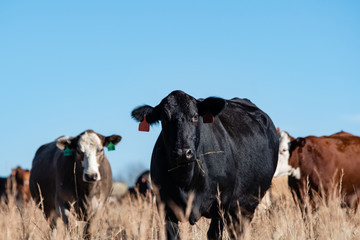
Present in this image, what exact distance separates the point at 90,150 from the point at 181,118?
340cm

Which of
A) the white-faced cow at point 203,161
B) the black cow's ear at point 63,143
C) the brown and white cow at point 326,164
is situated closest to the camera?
the white-faced cow at point 203,161

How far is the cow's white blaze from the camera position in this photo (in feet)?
26.5

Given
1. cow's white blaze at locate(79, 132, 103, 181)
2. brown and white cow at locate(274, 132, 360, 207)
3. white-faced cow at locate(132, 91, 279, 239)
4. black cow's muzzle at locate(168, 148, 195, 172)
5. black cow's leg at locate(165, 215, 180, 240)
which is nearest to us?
black cow's muzzle at locate(168, 148, 195, 172)

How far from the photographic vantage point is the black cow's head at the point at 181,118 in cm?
502

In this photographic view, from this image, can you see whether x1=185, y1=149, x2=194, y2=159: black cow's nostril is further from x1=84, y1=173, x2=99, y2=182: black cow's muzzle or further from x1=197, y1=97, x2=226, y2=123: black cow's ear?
x1=84, y1=173, x2=99, y2=182: black cow's muzzle

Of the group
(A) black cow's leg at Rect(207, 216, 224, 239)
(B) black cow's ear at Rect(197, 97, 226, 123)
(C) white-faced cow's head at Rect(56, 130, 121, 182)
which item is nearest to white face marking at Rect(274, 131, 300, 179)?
(C) white-faced cow's head at Rect(56, 130, 121, 182)

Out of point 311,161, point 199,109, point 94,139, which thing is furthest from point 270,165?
point 311,161

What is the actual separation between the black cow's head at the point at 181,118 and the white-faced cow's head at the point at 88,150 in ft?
8.37

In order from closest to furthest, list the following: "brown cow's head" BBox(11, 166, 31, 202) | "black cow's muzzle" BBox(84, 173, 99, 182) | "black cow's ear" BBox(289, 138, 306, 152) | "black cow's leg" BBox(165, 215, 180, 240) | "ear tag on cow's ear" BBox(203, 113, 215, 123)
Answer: "black cow's leg" BBox(165, 215, 180, 240) < "ear tag on cow's ear" BBox(203, 113, 215, 123) < "black cow's muzzle" BBox(84, 173, 99, 182) < "black cow's ear" BBox(289, 138, 306, 152) < "brown cow's head" BBox(11, 166, 31, 202)

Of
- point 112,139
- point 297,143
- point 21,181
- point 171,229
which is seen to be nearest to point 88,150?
point 112,139

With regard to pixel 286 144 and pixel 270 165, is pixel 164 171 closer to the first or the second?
pixel 270 165

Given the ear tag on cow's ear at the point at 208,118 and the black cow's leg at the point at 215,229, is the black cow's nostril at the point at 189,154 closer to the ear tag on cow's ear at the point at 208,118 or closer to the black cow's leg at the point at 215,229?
the ear tag on cow's ear at the point at 208,118

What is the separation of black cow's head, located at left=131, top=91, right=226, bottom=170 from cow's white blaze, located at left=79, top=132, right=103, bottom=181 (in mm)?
2561

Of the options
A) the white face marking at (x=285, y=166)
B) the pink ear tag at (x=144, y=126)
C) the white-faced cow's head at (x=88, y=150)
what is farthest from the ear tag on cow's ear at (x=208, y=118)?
the white face marking at (x=285, y=166)
